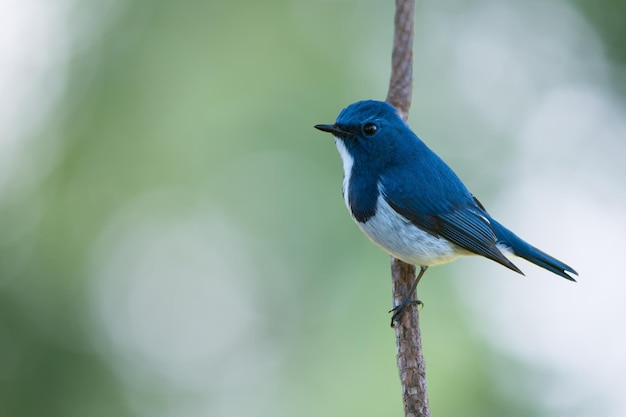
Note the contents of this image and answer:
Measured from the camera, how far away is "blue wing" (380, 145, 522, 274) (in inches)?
164

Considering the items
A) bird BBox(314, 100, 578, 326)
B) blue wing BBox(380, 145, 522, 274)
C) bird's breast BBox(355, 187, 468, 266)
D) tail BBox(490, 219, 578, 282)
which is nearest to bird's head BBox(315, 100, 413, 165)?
bird BBox(314, 100, 578, 326)

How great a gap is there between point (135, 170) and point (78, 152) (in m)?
0.58

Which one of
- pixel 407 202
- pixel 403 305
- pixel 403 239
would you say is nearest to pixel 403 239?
pixel 403 239

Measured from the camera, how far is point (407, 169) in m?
4.29

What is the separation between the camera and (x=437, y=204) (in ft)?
13.9

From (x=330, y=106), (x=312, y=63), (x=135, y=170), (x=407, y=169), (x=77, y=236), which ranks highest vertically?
(x=312, y=63)

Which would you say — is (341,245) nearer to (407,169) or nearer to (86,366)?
(407,169)

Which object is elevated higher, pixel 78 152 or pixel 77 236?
pixel 78 152

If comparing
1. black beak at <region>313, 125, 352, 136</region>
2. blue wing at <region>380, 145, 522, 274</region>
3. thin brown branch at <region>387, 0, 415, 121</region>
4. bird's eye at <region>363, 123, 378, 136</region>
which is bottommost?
blue wing at <region>380, 145, 522, 274</region>

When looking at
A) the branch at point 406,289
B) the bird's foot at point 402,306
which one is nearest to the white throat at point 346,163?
the branch at point 406,289

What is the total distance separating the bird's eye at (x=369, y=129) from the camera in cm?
429

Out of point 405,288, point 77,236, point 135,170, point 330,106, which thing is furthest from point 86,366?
point 405,288

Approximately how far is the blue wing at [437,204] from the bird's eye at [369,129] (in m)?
0.24

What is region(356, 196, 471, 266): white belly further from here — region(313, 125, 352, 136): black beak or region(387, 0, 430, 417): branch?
region(313, 125, 352, 136): black beak
